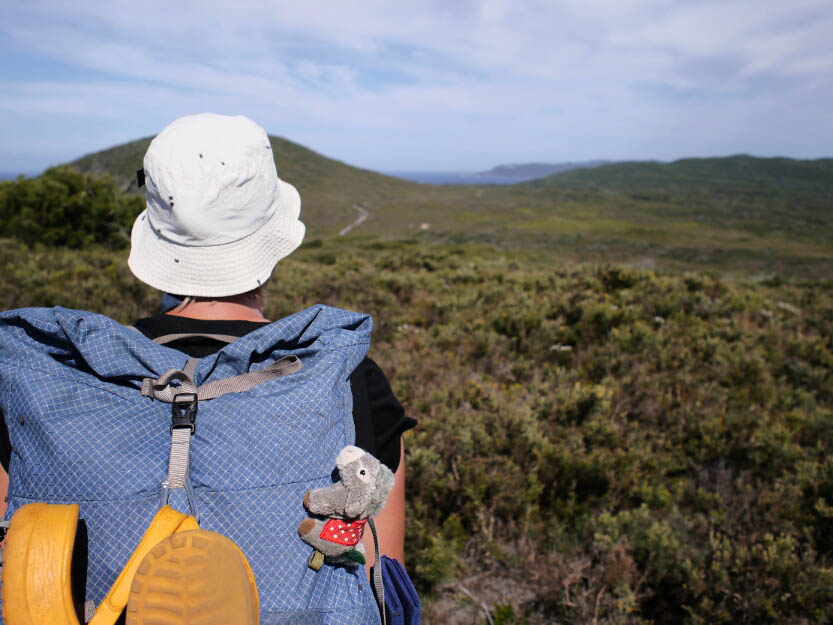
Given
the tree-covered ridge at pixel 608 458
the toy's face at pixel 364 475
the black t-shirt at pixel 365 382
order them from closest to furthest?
1. the toy's face at pixel 364 475
2. the black t-shirt at pixel 365 382
3. the tree-covered ridge at pixel 608 458

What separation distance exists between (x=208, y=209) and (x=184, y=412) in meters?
0.62

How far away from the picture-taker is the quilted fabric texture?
991 millimetres

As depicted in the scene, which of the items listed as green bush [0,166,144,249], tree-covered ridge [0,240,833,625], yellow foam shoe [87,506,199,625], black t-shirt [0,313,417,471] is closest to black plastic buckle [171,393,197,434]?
yellow foam shoe [87,506,199,625]

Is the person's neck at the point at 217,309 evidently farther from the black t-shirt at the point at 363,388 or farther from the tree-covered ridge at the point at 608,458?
the tree-covered ridge at the point at 608,458

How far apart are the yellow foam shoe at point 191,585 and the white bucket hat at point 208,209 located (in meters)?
0.79

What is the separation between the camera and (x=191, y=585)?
2.47 ft

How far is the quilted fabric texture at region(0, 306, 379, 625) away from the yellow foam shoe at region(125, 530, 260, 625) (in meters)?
0.23

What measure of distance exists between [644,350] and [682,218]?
100326 mm

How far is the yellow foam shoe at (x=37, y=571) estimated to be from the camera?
794 mm

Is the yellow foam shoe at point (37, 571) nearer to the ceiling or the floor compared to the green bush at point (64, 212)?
nearer to the ceiling

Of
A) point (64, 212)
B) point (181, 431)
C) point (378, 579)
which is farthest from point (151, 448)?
point (64, 212)

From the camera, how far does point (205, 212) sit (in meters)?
1.41

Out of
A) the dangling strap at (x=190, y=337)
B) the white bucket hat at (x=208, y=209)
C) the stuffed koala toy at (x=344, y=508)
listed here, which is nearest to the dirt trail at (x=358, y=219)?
the white bucket hat at (x=208, y=209)

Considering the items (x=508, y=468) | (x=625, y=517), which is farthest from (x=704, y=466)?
(x=508, y=468)
